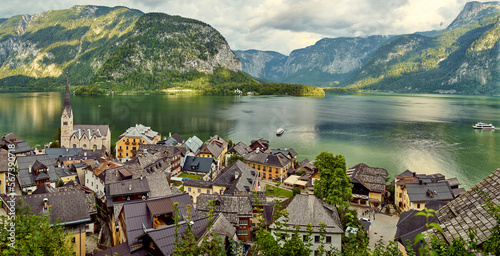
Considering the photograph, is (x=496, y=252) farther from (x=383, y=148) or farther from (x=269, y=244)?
(x=383, y=148)

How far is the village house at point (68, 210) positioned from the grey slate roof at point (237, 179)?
19.8m

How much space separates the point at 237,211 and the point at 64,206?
1468 cm

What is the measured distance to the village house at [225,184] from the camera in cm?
4147

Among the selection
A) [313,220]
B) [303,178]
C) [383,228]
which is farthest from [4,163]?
[383,228]

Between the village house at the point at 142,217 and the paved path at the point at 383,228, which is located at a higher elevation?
the village house at the point at 142,217

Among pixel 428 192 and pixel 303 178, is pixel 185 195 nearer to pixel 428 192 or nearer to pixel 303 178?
pixel 303 178

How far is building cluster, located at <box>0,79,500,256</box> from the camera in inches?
740

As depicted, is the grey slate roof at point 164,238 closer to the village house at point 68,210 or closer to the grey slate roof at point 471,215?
the village house at point 68,210

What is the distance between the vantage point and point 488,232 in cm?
779

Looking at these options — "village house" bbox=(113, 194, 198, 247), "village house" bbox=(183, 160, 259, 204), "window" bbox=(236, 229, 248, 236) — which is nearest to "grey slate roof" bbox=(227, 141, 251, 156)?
"village house" bbox=(183, 160, 259, 204)

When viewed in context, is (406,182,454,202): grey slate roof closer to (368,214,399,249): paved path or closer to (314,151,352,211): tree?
(368,214,399,249): paved path

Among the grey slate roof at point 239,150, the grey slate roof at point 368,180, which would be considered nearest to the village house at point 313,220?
the grey slate roof at point 368,180

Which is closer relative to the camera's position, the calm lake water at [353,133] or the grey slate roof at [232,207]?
the grey slate roof at [232,207]

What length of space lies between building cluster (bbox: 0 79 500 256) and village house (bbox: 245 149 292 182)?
189 mm
